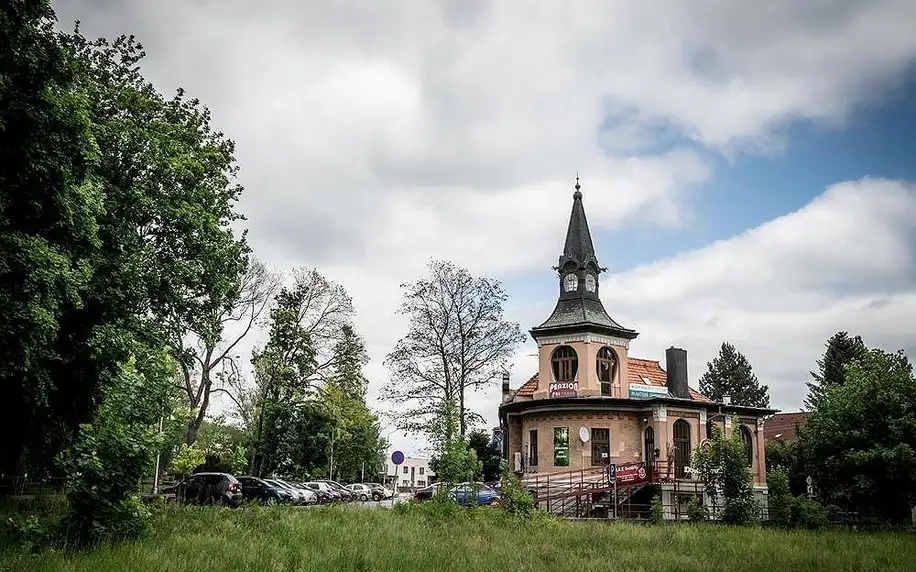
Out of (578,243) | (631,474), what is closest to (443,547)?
(631,474)

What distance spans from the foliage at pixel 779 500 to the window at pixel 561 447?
36.8 feet

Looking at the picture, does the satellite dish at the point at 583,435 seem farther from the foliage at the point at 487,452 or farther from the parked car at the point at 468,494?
the foliage at the point at 487,452

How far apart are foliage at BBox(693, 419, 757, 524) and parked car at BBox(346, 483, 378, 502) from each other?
24.8 m

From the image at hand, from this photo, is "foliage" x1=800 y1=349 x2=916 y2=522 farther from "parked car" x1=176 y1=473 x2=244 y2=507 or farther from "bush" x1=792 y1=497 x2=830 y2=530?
"parked car" x1=176 y1=473 x2=244 y2=507

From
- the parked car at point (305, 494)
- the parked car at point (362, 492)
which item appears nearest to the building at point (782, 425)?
the parked car at point (362, 492)

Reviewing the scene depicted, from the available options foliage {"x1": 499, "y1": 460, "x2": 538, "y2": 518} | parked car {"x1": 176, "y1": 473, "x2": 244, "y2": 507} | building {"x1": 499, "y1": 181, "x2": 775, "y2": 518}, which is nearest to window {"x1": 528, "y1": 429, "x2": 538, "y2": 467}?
building {"x1": 499, "y1": 181, "x2": 775, "y2": 518}

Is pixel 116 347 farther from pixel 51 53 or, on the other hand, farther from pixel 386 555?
pixel 386 555

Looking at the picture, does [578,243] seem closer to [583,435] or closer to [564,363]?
[564,363]

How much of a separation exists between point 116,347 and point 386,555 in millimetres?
11032

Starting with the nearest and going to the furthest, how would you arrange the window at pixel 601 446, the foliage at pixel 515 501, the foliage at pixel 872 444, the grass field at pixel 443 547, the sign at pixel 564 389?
the grass field at pixel 443 547
the foliage at pixel 515 501
the foliage at pixel 872 444
the window at pixel 601 446
the sign at pixel 564 389

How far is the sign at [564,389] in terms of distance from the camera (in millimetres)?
40281

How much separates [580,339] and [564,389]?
2.88 meters

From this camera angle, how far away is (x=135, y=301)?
22906 mm

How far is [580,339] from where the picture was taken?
41281mm
